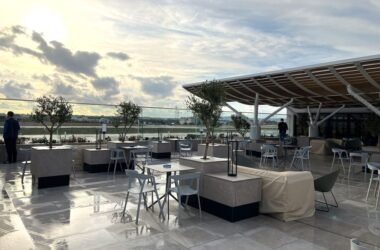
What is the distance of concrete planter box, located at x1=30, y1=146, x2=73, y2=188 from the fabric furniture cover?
4277 mm

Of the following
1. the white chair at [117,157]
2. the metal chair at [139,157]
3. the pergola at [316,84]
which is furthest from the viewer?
the pergola at [316,84]

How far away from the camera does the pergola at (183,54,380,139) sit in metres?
10.8

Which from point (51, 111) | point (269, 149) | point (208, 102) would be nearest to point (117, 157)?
point (51, 111)

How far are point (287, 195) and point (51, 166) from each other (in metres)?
4.85

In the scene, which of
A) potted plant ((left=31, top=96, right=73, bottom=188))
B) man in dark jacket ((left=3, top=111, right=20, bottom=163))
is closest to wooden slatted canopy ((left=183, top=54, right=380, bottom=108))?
potted plant ((left=31, top=96, right=73, bottom=188))

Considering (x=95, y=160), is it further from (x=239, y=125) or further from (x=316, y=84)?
(x=316, y=84)

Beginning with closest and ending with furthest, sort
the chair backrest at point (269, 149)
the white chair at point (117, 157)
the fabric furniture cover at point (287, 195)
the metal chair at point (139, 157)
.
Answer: the fabric furniture cover at point (287, 195) < the metal chair at point (139, 157) < the white chair at point (117, 157) < the chair backrest at point (269, 149)

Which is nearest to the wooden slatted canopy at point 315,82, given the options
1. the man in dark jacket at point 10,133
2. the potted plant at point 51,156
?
the potted plant at point 51,156

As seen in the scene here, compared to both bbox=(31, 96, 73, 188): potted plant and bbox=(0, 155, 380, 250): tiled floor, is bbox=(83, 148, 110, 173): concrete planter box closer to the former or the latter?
bbox=(31, 96, 73, 188): potted plant

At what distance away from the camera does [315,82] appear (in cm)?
1332

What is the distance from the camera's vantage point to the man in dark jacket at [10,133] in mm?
8633

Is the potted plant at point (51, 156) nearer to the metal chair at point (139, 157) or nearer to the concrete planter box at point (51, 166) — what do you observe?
the concrete planter box at point (51, 166)

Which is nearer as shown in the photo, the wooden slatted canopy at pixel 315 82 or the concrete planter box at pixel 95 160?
the concrete planter box at pixel 95 160

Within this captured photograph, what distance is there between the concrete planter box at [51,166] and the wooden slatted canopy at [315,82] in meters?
4.89
